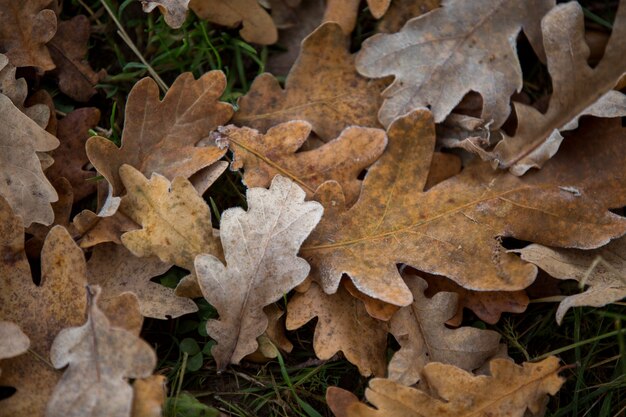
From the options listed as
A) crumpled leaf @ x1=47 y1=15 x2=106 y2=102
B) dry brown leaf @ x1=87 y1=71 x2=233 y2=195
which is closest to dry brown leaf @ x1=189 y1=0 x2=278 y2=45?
dry brown leaf @ x1=87 y1=71 x2=233 y2=195

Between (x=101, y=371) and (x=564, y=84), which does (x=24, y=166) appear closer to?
(x=101, y=371)

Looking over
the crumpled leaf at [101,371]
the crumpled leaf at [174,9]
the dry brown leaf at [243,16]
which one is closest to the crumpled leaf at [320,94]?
the dry brown leaf at [243,16]

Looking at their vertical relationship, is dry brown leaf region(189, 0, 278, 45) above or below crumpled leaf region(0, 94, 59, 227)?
above

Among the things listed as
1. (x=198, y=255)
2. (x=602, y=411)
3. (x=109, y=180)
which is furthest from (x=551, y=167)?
(x=109, y=180)

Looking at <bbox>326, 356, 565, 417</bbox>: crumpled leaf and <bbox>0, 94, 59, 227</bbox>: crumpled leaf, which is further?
<bbox>0, 94, 59, 227</bbox>: crumpled leaf

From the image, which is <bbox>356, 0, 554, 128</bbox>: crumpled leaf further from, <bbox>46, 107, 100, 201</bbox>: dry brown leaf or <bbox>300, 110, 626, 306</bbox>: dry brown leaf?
<bbox>46, 107, 100, 201</bbox>: dry brown leaf

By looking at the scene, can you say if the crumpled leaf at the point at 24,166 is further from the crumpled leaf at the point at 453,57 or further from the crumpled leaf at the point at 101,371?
the crumpled leaf at the point at 453,57

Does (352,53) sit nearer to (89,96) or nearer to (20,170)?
(89,96)

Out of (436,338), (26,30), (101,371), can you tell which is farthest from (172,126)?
(436,338)
